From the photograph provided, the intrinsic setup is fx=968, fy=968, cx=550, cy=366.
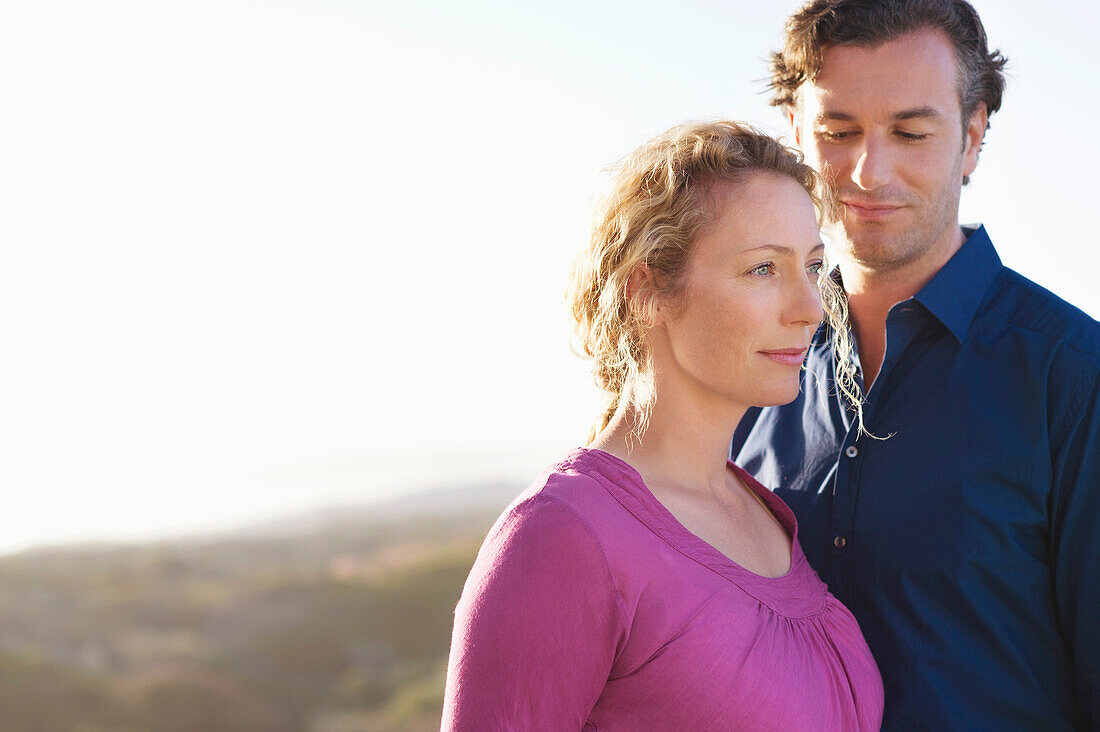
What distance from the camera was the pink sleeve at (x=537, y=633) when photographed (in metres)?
1.16

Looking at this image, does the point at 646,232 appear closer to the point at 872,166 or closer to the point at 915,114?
the point at 872,166

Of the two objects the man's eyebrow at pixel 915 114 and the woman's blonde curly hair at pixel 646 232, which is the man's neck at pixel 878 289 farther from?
the woman's blonde curly hair at pixel 646 232

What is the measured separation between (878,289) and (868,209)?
17 cm

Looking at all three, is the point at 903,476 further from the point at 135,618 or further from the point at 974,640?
Answer: the point at 135,618

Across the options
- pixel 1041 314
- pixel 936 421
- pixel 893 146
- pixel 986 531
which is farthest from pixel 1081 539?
pixel 893 146

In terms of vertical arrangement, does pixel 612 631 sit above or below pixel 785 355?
below

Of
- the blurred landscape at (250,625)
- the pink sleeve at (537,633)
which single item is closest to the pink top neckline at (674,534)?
the pink sleeve at (537,633)

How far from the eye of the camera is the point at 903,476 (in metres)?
1.64

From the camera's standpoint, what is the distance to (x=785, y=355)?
1.44 meters

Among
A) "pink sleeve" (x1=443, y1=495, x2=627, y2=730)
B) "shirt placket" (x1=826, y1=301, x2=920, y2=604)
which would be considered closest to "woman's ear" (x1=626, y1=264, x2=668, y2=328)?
"pink sleeve" (x1=443, y1=495, x2=627, y2=730)

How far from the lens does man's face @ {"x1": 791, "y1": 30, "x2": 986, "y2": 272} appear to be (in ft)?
5.87

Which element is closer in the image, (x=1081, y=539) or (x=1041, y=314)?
(x=1081, y=539)

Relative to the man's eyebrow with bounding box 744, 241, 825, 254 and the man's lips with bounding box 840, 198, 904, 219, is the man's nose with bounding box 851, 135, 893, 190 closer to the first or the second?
the man's lips with bounding box 840, 198, 904, 219

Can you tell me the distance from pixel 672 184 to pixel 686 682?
27.7 inches
